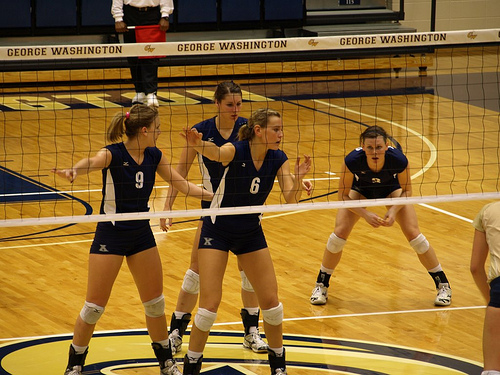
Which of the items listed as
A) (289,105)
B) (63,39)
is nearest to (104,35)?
(63,39)

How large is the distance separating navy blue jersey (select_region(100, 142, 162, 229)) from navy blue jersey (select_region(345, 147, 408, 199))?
2.17m

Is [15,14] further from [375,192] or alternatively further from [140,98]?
[375,192]

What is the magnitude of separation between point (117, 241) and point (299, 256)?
3.48 meters

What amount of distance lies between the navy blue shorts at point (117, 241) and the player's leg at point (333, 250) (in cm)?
235

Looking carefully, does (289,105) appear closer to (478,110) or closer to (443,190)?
(478,110)

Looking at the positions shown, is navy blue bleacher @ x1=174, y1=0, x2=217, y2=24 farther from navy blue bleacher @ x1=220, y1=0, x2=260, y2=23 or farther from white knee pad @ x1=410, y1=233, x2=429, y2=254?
white knee pad @ x1=410, y1=233, x2=429, y2=254

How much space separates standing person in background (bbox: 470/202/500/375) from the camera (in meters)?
4.98

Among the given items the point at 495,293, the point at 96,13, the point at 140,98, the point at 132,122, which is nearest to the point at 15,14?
the point at 96,13

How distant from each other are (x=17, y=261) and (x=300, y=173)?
3.97m

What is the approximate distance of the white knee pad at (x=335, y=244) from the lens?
25.2 ft

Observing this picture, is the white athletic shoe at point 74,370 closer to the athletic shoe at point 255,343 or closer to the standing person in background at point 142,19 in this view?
the athletic shoe at point 255,343

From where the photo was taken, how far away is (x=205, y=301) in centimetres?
569

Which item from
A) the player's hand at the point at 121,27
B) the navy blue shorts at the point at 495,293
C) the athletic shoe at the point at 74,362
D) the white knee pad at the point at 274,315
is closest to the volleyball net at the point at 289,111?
the white knee pad at the point at 274,315

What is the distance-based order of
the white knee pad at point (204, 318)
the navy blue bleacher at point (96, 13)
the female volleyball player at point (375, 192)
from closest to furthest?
the white knee pad at point (204, 318), the female volleyball player at point (375, 192), the navy blue bleacher at point (96, 13)
